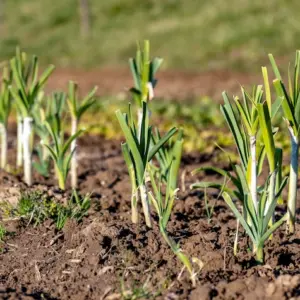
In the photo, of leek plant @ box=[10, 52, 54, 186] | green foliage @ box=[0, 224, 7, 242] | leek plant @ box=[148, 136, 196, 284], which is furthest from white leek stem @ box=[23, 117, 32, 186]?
green foliage @ box=[0, 224, 7, 242]

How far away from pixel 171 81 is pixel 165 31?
7.12 meters

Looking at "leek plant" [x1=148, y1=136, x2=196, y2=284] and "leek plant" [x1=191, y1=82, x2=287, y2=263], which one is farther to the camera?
"leek plant" [x1=191, y1=82, x2=287, y2=263]

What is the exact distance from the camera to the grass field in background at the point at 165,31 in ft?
58.6

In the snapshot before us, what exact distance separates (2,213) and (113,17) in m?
22.7

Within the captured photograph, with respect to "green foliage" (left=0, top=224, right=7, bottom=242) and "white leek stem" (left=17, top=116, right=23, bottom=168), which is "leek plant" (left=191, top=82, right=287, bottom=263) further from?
"white leek stem" (left=17, top=116, right=23, bottom=168)

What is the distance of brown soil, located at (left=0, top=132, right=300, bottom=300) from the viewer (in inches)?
107

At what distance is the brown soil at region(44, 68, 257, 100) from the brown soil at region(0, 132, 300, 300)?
8107mm

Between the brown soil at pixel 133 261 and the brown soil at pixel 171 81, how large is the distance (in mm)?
8107

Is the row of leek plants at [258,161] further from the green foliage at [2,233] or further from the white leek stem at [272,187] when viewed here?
the green foliage at [2,233]

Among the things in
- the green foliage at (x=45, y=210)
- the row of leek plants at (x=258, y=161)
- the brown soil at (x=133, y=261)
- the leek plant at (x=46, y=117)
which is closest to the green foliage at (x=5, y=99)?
the leek plant at (x=46, y=117)

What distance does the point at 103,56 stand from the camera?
20.8 m

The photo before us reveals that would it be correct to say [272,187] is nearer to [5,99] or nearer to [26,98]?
[26,98]

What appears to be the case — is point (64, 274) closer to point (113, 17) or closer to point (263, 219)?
point (263, 219)

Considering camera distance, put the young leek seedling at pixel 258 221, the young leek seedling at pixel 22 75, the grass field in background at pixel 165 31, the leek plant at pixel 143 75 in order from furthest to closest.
A: the grass field in background at pixel 165 31
the young leek seedling at pixel 22 75
the leek plant at pixel 143 75
the young leek seedling at pixel 258 221
